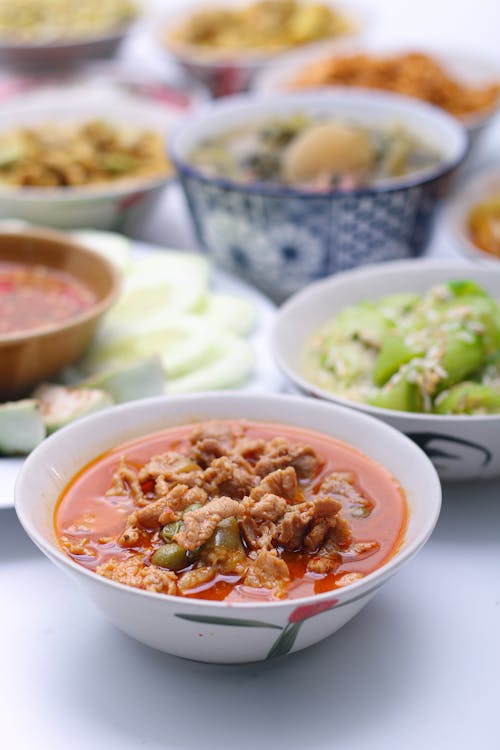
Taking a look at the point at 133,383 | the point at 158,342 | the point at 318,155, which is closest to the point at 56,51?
the point at 318,155

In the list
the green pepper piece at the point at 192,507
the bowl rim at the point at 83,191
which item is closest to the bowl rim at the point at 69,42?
the bowl rim at the point at 83,191

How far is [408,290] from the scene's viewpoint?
2430 mm

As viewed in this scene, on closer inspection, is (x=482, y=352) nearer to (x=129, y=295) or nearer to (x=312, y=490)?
(x=312, y=490)

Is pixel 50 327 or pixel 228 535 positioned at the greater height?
pixel 228 535

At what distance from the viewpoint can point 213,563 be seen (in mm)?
1516

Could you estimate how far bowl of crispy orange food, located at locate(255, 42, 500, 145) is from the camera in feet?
11.5

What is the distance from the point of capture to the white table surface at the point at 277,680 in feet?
4.96

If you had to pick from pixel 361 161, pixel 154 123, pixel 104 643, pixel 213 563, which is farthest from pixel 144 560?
pixel 154 123

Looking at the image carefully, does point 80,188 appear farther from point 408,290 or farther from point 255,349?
point 408,290

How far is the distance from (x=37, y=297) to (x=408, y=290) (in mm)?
880

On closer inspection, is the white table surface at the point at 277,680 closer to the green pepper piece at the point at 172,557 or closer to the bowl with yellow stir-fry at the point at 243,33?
the green pepper piece at the point at 172,557

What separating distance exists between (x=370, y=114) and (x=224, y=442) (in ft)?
5.47

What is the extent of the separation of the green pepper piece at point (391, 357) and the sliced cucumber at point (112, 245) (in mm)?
960

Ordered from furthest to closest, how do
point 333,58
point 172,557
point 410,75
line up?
point 333,58 < point 410,75 < point 172,557
